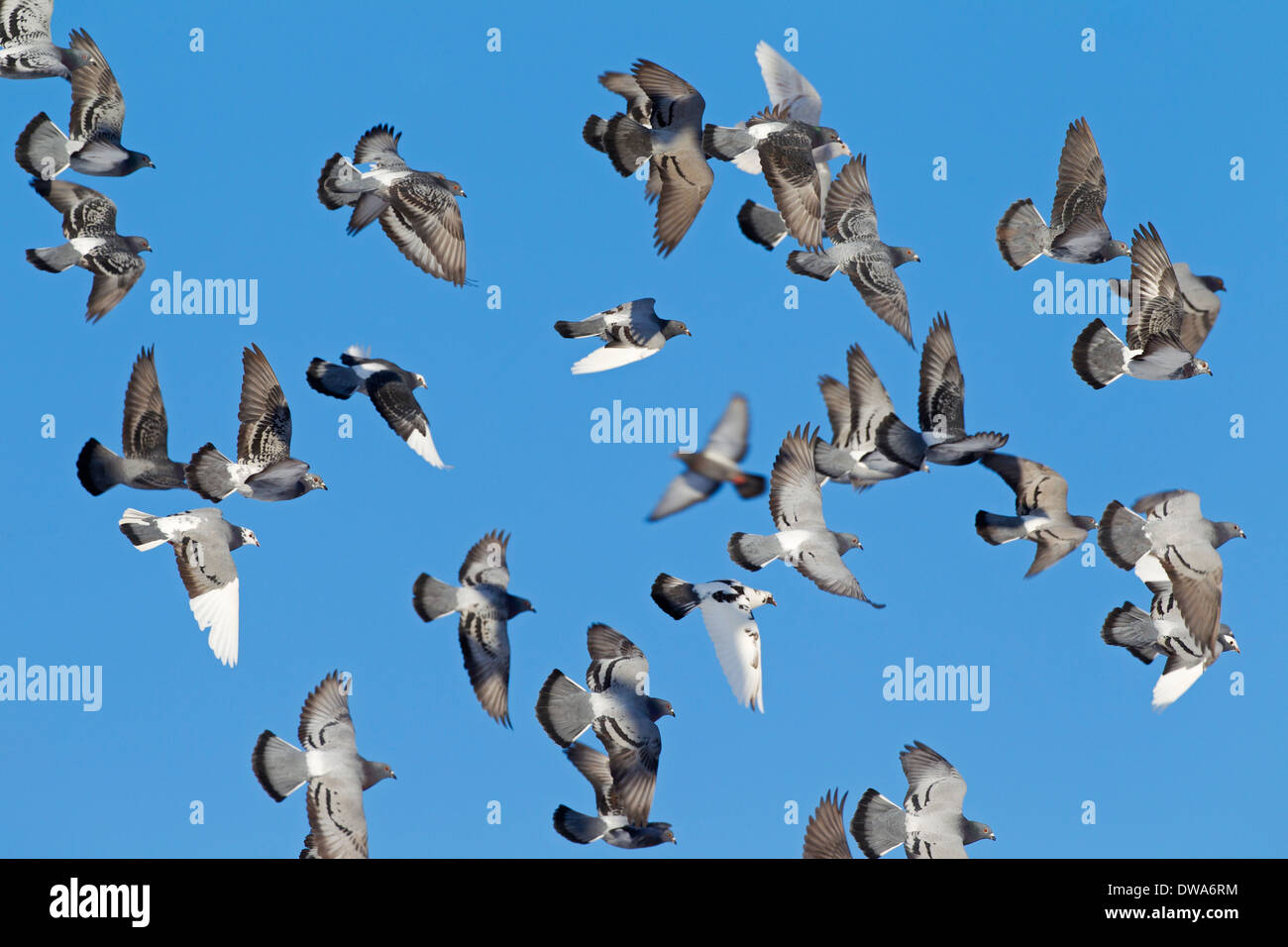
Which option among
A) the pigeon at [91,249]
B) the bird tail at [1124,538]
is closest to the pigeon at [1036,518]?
the bird tail at [1124,538]

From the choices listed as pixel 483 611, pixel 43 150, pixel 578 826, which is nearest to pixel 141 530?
pixel 483 611

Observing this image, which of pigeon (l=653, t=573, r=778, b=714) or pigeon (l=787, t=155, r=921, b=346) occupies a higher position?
pigeon (l=787, t=155, r=921, b=346)

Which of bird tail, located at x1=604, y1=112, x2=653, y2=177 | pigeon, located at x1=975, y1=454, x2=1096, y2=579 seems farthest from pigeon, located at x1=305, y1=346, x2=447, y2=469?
pigeon, located at x1=975, y1=454, x2=1096, y2=579

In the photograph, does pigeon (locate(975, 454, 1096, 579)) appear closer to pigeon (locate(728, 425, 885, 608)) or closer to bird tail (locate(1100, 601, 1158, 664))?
bird tail (locate(1100, 601, 1158, 664))

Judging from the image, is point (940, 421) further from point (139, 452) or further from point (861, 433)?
point (139, 452)
